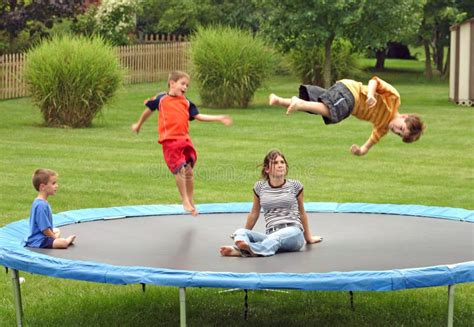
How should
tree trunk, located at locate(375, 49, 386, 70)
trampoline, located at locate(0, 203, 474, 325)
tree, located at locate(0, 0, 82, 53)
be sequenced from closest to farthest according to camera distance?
trampoline, located at locate(0, 203, 474, 325) < tree, located at locate(0, 0, 82, 53) < tree trunk, located at locate(375, 49, 386, 70)

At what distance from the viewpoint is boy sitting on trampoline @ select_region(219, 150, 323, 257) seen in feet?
20.1

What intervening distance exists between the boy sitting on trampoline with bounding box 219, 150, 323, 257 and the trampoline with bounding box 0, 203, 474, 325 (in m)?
0.07

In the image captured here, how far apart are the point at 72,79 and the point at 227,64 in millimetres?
3628

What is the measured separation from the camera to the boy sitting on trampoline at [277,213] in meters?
6.13

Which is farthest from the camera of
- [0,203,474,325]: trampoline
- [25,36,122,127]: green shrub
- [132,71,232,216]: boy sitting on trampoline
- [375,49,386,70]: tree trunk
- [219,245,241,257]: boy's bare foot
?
[375,49,386,70]: tree trunk

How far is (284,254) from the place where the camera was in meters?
6.21

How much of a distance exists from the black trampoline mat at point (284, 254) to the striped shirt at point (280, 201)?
22 centimetres

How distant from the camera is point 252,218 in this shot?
21.1ft

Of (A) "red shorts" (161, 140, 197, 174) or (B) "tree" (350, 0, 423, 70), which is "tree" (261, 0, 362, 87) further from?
(A) "red shorts" (161, 140, 197, 174)

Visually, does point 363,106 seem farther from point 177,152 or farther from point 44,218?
point 44,218

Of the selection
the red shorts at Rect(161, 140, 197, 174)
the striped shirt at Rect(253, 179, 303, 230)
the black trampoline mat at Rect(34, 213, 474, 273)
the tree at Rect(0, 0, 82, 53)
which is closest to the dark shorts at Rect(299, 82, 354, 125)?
the striped shirt at Rect(253, 179, 303, 230)

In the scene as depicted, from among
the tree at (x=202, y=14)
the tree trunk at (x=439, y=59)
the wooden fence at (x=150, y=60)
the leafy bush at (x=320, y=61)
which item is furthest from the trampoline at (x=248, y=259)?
the tree trunk at (x=439, y=59)

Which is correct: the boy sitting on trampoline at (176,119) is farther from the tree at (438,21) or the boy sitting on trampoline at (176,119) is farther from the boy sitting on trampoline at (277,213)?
the tree at (438,21)

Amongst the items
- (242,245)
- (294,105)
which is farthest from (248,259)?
(294,105)
